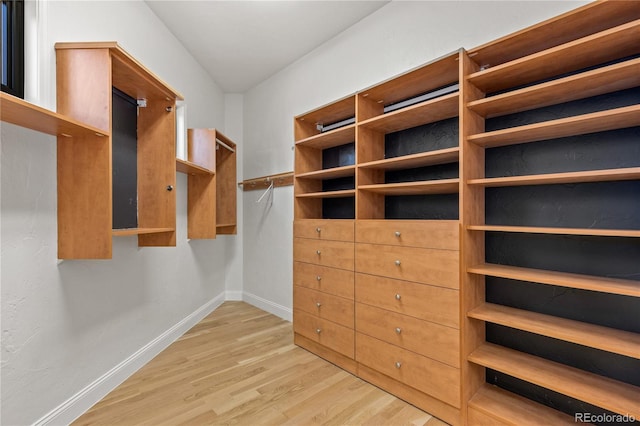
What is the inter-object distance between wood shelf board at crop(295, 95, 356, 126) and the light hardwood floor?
2.02 m

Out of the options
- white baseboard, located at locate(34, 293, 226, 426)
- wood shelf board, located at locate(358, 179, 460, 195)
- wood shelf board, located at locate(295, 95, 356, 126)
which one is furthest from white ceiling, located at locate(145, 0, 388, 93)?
white baseboard, located at locate(34, 293, 226, 426)

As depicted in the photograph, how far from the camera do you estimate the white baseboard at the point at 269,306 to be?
11.1 ft

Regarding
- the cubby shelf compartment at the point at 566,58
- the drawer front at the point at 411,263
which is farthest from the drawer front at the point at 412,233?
the cubby shelf compartment at the point at 566,58

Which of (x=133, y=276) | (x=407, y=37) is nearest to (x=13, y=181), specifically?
(x=133, y=276)

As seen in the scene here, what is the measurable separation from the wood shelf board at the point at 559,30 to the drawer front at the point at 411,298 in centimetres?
132

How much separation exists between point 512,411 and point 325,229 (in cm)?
156

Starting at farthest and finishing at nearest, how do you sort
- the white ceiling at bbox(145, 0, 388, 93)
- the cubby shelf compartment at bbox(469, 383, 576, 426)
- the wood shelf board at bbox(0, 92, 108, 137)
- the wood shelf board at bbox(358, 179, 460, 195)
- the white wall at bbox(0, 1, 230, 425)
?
1. the white ceiling at bbox(145, 0, 388, 93)
2. the wood shelf board at bbox(358, 179, 460, 195)
3. the cubby shelf compartment at bbox(469, 383, 576, 426)
4. the white wall at bbox(0, 1, 230, 425)
5. the wood shelf board at bbox(0, 92, 108, 137)

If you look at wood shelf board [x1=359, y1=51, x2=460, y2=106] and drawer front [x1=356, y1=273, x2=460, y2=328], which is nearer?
drawer front [x1=356, y1=273, x2=460, y2=328]

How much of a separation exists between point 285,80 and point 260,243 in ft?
6.25

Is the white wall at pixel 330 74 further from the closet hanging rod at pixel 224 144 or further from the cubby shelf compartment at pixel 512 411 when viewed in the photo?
the cubby shelf compartment at pixel 512 411

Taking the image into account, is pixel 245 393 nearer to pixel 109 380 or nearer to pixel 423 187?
pixel 109 380

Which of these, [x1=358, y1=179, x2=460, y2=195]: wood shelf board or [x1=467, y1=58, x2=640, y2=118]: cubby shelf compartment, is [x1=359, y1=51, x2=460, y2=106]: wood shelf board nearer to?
[x1=467, y1=58, x2=640, y2=118]: cubby shelf compartment

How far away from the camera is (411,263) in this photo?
1878 millimetres

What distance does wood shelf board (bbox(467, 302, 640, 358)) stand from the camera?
1283 mm
